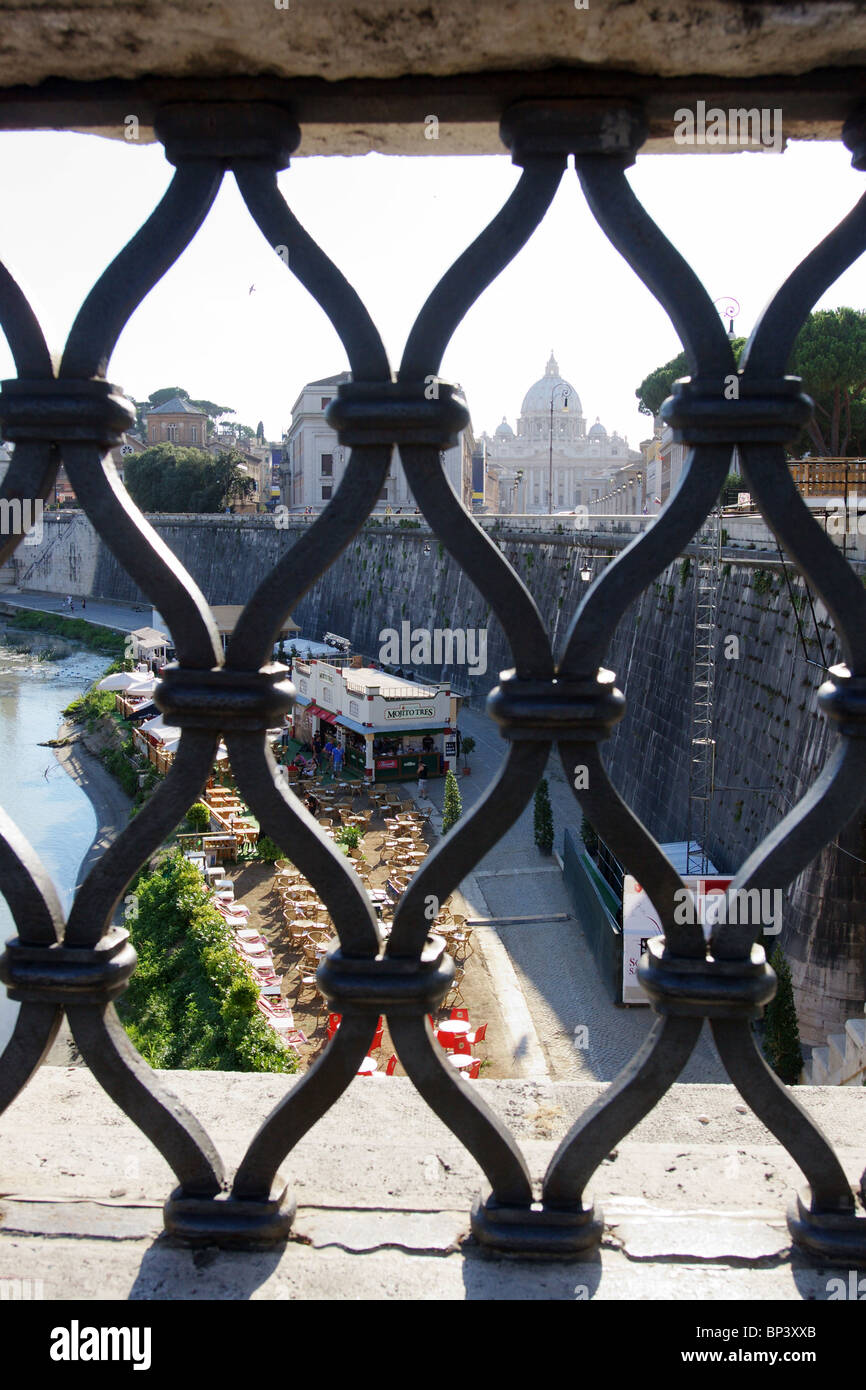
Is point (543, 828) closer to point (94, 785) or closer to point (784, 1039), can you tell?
point (784, 1039)

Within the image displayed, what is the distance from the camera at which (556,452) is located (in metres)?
88.4

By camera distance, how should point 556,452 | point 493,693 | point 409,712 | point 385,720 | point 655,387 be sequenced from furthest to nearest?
point 556,452, point 655,387, point 409,712, point 385,720, point 493,693

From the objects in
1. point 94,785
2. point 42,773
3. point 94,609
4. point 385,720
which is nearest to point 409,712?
point 385,720

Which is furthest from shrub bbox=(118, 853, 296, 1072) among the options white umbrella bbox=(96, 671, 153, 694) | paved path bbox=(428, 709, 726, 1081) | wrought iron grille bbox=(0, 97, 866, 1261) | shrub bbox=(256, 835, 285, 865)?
white umbrella bbox=(96, 671, 153, 694)

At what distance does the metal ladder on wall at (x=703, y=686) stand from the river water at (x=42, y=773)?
843 cm

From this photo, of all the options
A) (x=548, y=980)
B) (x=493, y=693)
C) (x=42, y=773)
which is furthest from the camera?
(x=42, y=773)

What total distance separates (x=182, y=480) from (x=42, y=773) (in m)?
29.4

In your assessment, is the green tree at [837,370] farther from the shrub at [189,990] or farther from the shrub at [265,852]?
the shrub at [189,990]

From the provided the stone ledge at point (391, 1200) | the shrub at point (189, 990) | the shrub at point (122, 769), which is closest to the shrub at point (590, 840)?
the shrub at point (189, 990)

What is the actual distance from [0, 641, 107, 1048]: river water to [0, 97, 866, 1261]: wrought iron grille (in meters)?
10.9

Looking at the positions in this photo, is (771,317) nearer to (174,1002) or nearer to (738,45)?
(738,45)

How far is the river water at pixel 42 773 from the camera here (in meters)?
20.3
